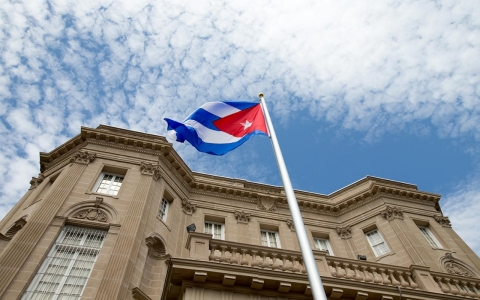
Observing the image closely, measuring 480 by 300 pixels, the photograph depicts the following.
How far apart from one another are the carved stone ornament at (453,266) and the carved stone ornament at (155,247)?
14542 millimetres

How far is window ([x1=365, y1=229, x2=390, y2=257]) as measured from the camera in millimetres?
19858

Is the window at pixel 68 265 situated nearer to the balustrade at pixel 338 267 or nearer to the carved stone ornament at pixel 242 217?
the balustrade at pixel 338 267

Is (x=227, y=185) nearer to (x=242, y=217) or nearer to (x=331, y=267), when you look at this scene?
(x=242, y=217)

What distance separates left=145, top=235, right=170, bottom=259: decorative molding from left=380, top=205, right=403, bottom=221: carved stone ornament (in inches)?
508

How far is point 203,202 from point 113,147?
20.8 ft

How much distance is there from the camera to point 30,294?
Answer: 12656mm

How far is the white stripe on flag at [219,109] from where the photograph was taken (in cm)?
1285

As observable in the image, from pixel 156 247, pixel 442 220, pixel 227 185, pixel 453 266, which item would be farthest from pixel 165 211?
pixel 442 220

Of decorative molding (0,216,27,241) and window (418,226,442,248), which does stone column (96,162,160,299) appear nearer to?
decorative molding (0,216,27,241)

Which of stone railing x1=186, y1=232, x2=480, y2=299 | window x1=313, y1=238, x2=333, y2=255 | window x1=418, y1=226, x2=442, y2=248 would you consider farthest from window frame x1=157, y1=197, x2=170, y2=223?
window x1=418, y1=226, x2=442, y2=248

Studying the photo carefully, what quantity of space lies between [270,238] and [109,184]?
9895mm

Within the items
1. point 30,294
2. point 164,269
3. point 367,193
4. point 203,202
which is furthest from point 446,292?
point 30,294

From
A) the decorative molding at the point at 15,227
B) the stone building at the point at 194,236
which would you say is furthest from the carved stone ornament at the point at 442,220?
the decorative molding at the point at 15,227

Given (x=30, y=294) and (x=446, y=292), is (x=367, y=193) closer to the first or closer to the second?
(x=446, y=292)
